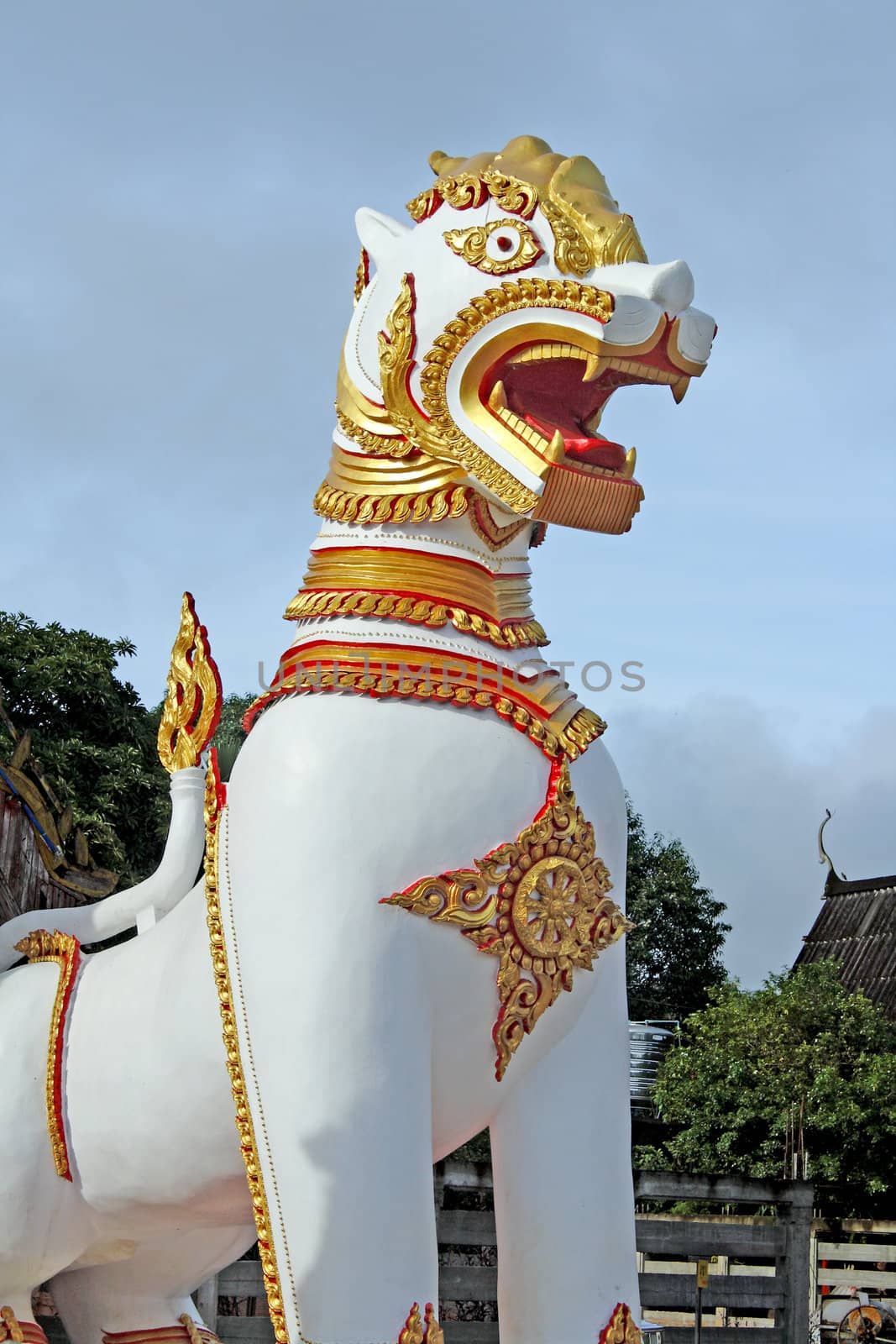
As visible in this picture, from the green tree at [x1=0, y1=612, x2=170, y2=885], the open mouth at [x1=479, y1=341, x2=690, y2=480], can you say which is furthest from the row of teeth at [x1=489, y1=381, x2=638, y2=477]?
the green tree at [x1=0, y1=612, x2=170, y2=885]

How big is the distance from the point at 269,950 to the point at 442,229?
59.8 inches

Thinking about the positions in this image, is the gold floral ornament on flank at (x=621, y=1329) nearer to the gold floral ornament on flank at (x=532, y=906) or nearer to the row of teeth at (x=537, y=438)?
the gold floral ornament on flank at (x=532, y=906)

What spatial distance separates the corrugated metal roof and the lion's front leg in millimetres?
13298

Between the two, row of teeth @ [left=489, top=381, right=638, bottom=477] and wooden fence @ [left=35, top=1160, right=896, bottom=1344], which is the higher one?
row of teeth @ [left=489, top=381, right=638, bottom=477]

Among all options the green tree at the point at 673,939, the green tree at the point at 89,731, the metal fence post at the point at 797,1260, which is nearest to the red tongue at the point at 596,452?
the metal fence post at the point at 797,1260

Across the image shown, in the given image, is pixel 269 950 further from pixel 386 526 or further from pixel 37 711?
pixel 37 711

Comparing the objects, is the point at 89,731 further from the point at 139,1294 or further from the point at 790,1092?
the point at 139,1294

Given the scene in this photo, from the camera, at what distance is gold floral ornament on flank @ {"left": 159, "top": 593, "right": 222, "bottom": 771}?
141 inches

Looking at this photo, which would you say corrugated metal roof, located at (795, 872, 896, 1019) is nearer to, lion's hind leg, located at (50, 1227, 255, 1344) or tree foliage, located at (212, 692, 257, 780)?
tree foliage, located at (212, 692, 257, 780)

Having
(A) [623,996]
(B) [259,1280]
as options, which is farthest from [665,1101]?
(A) [623,996]

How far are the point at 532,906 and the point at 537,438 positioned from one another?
0.92 metres

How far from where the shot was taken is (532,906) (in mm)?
3066

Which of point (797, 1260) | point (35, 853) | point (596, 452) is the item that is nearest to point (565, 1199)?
point (596, 452)

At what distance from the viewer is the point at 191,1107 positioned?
314 cm
